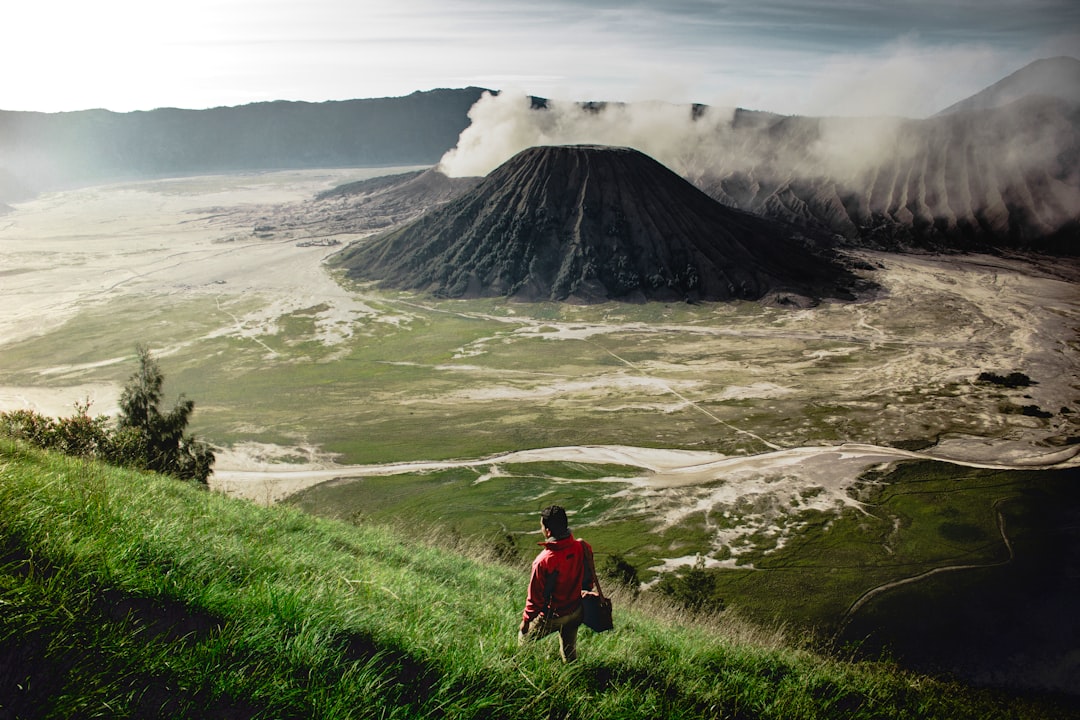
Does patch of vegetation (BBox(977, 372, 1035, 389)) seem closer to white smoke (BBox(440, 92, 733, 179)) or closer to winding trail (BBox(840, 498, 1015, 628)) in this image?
winding trail (BBox(840, 498, 1015, 628))

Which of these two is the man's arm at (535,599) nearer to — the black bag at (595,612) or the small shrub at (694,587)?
the black bag at (595,612)

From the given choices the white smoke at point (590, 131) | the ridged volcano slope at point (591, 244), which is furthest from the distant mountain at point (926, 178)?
the ridged volcano slope at point (591, 244)

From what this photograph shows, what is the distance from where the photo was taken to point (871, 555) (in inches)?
1146

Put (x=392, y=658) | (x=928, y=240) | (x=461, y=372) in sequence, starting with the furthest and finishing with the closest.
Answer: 1. (x=928, y=240)
2. (x=461, y=372)
3. (x=392, y=658)

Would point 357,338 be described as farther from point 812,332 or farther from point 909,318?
point 909,318

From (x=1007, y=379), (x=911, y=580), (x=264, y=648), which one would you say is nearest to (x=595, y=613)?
(x=264, y=648)

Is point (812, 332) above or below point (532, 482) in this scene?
above

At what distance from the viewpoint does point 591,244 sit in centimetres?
8631

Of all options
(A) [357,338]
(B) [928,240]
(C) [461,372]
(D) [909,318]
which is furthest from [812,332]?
(B) [928,240]

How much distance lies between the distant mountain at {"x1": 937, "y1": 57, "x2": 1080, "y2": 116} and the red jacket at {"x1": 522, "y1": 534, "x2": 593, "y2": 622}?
16882 cm

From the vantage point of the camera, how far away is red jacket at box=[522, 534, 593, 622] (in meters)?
5.87

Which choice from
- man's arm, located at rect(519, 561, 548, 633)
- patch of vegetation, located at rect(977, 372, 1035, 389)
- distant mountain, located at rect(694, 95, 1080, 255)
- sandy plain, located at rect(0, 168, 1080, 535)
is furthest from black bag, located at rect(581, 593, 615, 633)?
distant mountain, located at rect(694, 95, 1080, 255)

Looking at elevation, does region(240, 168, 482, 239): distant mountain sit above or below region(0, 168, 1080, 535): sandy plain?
above

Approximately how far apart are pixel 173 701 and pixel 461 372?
53391 millimetres
